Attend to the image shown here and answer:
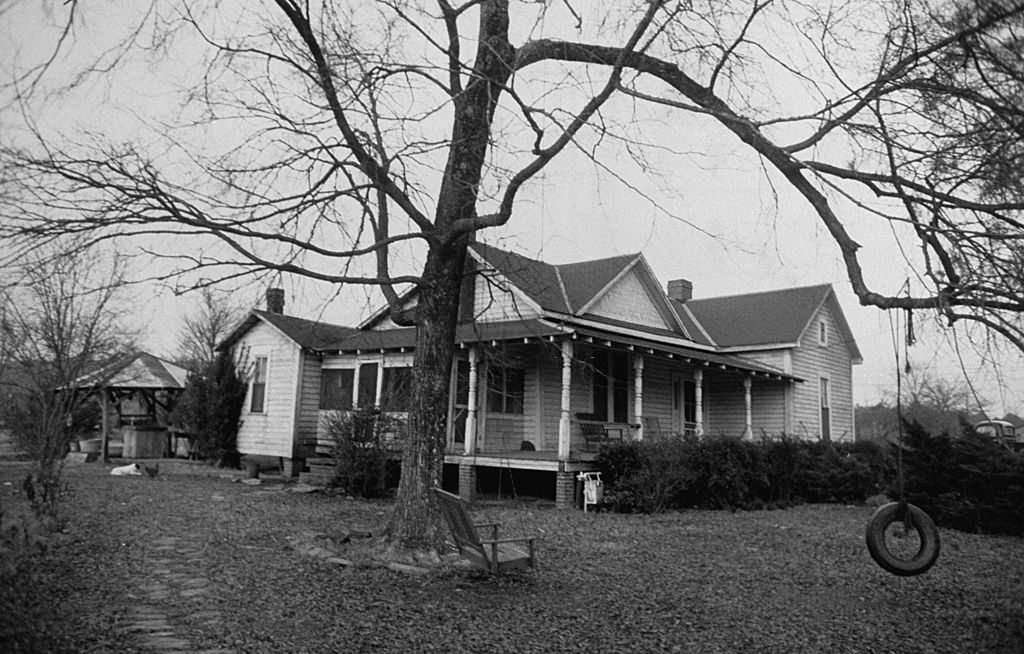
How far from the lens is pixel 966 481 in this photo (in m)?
13.9

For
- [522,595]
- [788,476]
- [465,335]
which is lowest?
[522,595]

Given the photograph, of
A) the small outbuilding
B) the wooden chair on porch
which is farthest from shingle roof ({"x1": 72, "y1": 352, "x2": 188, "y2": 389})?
the wooden chair on porch

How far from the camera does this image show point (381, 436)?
15977 millimetres

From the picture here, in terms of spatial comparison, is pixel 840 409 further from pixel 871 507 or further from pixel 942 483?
pixel 942 483

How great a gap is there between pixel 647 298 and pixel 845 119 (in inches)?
609

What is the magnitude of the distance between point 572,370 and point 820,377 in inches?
467

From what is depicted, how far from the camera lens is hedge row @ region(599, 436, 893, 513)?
14648 mm

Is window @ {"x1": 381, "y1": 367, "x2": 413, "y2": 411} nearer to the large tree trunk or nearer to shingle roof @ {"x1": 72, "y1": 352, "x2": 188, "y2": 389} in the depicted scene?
the large tree trunk

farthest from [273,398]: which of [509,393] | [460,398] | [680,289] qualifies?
[680,289]

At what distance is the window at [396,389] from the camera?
54.5ft

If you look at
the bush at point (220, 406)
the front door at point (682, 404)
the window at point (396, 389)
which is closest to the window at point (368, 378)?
the window at point (396, 389)

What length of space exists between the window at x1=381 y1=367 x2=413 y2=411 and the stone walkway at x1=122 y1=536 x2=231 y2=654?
298 inches

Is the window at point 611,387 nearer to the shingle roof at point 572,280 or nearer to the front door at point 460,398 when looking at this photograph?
the shingle roof at point 572,280

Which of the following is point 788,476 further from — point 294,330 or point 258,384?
point 258,384
